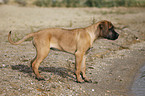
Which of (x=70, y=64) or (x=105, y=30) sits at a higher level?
(x=105, y=30)

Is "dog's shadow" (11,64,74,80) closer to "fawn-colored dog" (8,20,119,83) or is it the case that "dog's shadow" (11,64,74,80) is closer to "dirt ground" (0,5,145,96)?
"dirt ground" (0,5,145,96)

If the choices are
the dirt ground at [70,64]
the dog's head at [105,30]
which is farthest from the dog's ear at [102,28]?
the dirt ground at [70,64]

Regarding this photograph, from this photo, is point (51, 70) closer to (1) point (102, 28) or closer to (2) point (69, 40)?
(2) point (69, 40)

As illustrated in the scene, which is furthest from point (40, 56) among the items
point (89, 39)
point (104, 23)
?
point (104, 23)

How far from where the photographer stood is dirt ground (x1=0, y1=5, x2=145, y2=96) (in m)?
5.96

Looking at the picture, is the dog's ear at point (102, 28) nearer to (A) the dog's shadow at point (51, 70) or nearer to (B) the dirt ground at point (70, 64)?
(B) the dirt ground at point (70, 64)

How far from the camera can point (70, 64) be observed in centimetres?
804

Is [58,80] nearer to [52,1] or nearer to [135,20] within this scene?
[135,20]

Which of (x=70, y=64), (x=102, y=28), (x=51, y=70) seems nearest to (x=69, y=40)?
(x=102, y=28)

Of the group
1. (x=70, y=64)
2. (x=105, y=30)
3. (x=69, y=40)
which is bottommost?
(x=70, y=64)

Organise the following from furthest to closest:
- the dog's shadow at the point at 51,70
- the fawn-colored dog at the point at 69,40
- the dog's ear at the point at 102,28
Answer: the dog's shadow at the point at 51,70
the dog's ear at the point at 102,28
the fawn-colored dog at the point at 69,40

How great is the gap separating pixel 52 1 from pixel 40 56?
1468 centimetres

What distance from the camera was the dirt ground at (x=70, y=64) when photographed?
5.96 meters

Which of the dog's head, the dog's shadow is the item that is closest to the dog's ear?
the dog's head
